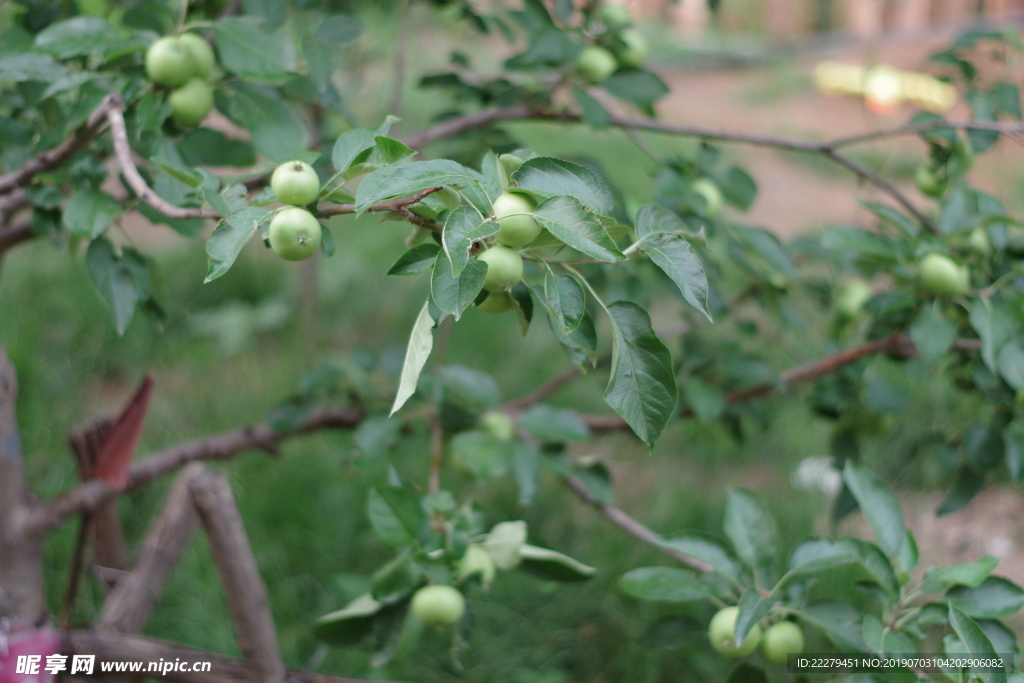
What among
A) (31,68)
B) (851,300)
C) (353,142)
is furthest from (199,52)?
(851,300)

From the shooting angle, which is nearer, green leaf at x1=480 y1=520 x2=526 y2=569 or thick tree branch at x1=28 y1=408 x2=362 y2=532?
green leaf at x1=480 y1=520 x2=526 y2=569

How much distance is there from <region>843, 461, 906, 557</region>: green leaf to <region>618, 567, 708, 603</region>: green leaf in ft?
0.56

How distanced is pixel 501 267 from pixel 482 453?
41 cm

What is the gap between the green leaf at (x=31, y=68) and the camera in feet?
2.21

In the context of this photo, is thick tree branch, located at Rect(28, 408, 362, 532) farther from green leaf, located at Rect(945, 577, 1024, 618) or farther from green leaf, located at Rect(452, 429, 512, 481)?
green leaf, located at Rect(945, 577, 1024, 618)

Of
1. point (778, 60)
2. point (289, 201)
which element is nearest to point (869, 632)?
point (289, 201)

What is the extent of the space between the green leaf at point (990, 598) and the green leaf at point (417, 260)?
556mm

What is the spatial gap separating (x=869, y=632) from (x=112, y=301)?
73 cm

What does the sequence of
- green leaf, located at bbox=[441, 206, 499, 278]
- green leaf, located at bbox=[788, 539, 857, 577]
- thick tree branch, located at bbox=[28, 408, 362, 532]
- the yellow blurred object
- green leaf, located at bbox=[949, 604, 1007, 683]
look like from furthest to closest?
1. the yellow blurred object
2. thick tree branch, located at bbox=[28, 408, 362, 532]
3. green leaf, located at bbox=[788, 539, 857, 577]
4. green leaf, located at bbox=[949, 604, 1007, 683]
5. green leaf, located at bbox=[441, 206, 499, 278]

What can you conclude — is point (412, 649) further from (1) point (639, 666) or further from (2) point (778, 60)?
(2) point (778, 60)

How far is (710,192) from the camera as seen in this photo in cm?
99

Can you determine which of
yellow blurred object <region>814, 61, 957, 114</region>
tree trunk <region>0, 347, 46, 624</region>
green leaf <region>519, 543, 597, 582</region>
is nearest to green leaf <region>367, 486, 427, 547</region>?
green leaf <region>519, 543, 597, 582</region>

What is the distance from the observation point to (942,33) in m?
4.86

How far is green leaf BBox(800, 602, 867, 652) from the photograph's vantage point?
2.39 feet
